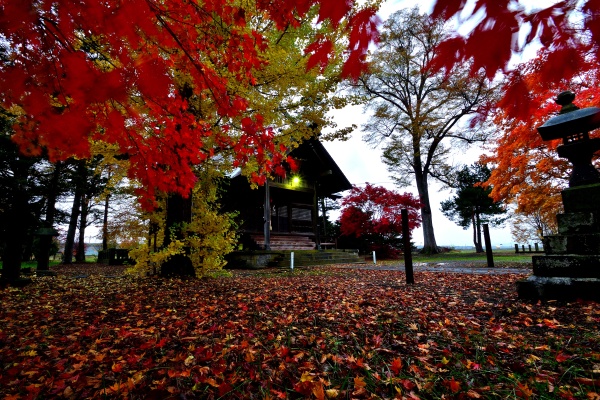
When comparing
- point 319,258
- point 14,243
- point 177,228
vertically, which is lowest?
point 319,258

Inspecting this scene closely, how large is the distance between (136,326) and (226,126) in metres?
5.16

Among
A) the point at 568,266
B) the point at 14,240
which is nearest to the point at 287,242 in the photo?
the point at 14,240

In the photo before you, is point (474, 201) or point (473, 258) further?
point (474, 201)

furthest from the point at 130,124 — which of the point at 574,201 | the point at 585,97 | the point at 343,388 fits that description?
the point at 585,97

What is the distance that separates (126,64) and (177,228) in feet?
15.8

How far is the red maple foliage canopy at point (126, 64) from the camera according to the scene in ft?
7.95

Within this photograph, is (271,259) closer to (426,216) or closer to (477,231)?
(426,216)

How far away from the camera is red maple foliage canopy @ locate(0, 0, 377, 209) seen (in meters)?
2.42

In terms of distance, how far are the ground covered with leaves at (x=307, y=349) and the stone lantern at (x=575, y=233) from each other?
30 cm

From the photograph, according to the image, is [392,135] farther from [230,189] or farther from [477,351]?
[477,351]

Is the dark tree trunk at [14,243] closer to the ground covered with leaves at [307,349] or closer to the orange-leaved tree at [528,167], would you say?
the ground covered with leaves at [307,349]

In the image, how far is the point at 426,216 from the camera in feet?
73.2

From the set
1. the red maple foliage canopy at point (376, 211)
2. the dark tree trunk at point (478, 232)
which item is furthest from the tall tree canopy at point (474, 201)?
the red maple foliage canopy at point (376, 211)

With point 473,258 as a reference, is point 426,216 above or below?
above
